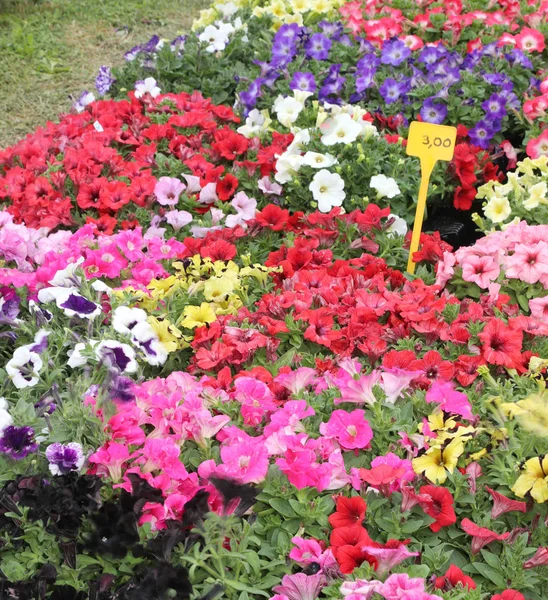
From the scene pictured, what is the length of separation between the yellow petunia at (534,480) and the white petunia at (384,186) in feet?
5.38

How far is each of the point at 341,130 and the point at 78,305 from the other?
5.37 feet

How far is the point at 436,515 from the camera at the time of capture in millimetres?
1555

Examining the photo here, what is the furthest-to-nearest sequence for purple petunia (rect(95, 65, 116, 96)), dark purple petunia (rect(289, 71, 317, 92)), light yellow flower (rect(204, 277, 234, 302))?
1. purple petunia (rect(95, 65, 116, 96))
2. dark purple petunia (rect(289, 71, 317, 92))
3. light yellow flower (rect(204, 277, 234, 302))

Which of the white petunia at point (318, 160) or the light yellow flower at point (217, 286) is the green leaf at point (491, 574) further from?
the white petunia at point (318, 160)

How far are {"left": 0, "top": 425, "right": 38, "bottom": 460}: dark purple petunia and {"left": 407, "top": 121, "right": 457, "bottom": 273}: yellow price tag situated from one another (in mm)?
1438

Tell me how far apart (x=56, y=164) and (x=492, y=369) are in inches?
86.1

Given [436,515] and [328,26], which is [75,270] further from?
[328,26]

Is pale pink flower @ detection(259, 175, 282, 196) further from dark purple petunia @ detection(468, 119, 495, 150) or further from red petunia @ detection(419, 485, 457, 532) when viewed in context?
red petunia @ detection(419, 485, 457, 532)

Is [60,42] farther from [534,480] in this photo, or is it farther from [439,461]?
[534,480]

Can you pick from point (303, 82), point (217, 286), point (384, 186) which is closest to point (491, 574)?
point (217, 286)

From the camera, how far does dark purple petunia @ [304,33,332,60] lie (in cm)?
405

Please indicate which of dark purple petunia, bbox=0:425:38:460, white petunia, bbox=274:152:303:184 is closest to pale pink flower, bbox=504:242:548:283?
white petunia, bbox=274:152:303:184

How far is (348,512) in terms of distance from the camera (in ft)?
5.09

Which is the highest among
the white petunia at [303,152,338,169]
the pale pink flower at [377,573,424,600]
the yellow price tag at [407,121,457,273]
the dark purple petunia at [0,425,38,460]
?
the yellow price tag at [407,121,457,273]
